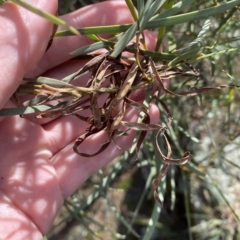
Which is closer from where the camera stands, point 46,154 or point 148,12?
point 148,12

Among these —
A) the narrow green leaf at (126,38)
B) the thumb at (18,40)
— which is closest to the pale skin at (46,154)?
the thumb at (18,40)

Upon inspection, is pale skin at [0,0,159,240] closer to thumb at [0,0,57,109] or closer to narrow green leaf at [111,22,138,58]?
thumb at [0,0,57,109]

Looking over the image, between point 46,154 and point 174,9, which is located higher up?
point 174,9

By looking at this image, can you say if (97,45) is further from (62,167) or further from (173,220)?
(173,220)

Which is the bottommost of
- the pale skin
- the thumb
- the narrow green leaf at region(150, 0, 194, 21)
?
the pale skin

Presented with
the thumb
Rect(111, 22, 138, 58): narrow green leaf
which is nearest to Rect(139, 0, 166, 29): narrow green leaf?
Rect(111, 22, 138, 58): narrow green leaf

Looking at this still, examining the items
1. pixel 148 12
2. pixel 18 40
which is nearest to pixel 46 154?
pixel 18 40

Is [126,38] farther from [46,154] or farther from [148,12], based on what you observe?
[46,154]
